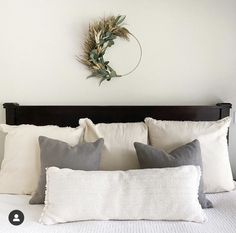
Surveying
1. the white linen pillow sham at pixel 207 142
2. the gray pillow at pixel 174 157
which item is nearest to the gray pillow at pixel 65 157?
the gray pillow at pixel 174 157

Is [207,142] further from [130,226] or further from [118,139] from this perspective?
[130,226]

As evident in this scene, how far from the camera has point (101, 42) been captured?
2.38m

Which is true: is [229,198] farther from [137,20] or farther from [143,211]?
[137,20]

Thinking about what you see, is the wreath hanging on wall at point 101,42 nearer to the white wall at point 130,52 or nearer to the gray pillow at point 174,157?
the white wall at point 130,52

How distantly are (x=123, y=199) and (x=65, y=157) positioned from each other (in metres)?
0.42

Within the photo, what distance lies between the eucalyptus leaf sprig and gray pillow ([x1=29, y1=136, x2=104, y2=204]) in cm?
68

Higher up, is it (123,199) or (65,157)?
(65,157)

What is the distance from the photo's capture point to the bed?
159 centimetres

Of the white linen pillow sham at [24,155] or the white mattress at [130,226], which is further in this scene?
the white linen pillow sham at [24,155]

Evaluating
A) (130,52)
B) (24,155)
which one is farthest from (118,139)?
(130,52)

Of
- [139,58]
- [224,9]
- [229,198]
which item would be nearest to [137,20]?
[139,58]

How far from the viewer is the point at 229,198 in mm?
1950

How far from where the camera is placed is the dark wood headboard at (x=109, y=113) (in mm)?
2400

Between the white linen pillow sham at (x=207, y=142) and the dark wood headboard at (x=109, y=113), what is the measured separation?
248 mm
